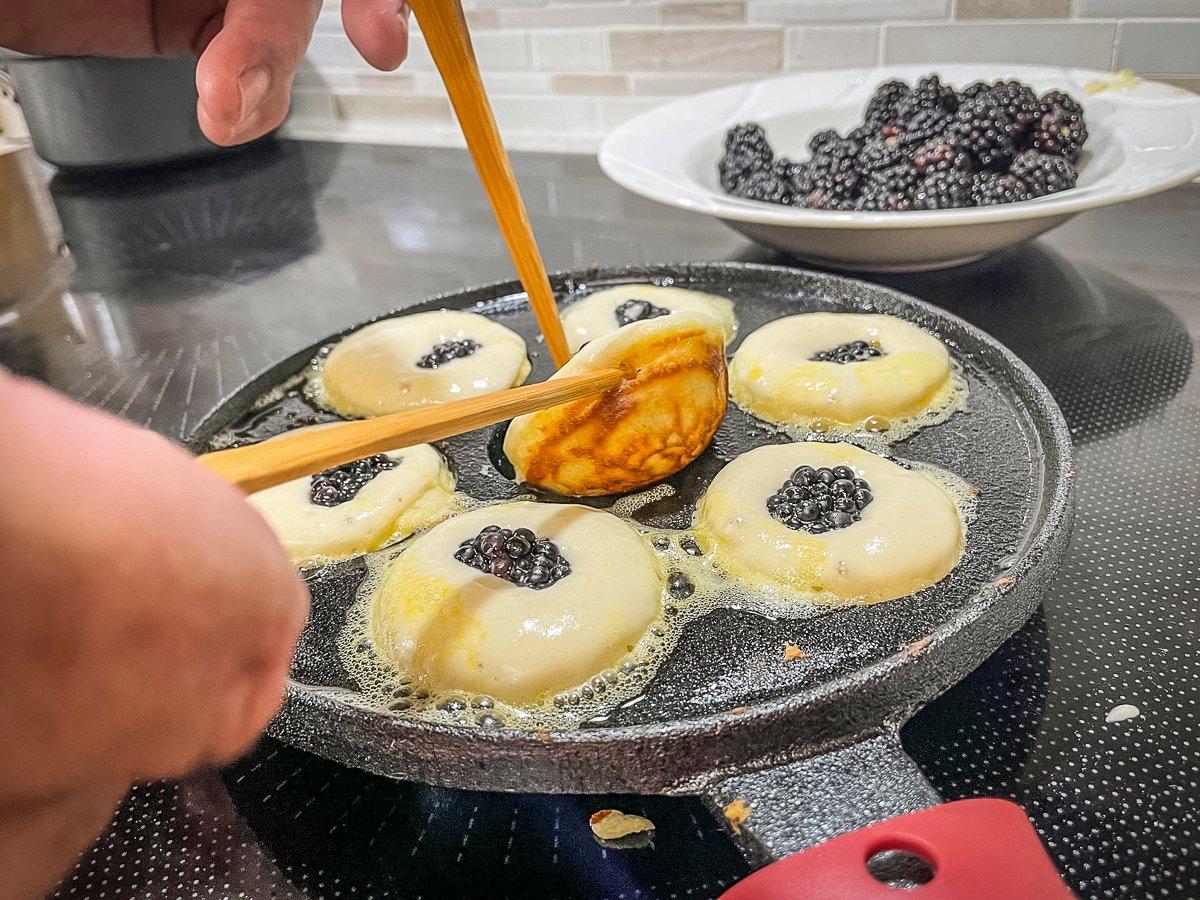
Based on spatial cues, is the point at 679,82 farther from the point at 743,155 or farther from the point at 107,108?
the point at 107,108

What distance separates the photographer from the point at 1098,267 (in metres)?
1.54

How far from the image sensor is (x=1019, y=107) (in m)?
1.48

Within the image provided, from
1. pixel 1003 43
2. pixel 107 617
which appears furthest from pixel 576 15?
pixel 107 617

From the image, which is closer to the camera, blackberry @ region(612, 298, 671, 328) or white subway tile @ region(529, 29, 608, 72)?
blackberry @ region(612, 298, 671, 328)

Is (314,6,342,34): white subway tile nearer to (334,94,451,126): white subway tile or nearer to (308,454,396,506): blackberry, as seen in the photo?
(334,94,451,126): white subway tile

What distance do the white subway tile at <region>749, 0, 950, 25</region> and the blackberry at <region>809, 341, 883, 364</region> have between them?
3.90 ft

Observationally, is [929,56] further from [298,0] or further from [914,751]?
[914,751]

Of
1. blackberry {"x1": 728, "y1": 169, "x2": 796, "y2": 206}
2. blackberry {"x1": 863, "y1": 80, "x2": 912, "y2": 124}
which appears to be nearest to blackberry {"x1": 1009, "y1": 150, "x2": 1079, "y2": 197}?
blackberry {"x1": 863, "y1": 80, "x2": 912, "y2": 124}

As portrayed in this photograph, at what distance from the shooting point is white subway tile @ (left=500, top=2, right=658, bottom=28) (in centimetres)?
218

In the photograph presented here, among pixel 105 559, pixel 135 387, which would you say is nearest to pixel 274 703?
pixel 105 559

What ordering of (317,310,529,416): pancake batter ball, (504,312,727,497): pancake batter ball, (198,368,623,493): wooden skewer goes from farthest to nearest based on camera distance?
(317,310,529,416): pancake batter ball < (504,312,727,497): pancake batter ball < (198,368,623,493): wooden skewer

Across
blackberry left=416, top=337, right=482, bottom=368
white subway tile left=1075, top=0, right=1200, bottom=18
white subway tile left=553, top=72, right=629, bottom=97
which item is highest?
white subway tile left=1075, top=0, right=1200, bottom=18

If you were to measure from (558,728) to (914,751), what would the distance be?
296mm

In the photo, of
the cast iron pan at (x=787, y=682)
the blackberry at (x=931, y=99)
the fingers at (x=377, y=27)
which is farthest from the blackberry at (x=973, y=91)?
the fingers at (x=377, y=27)
